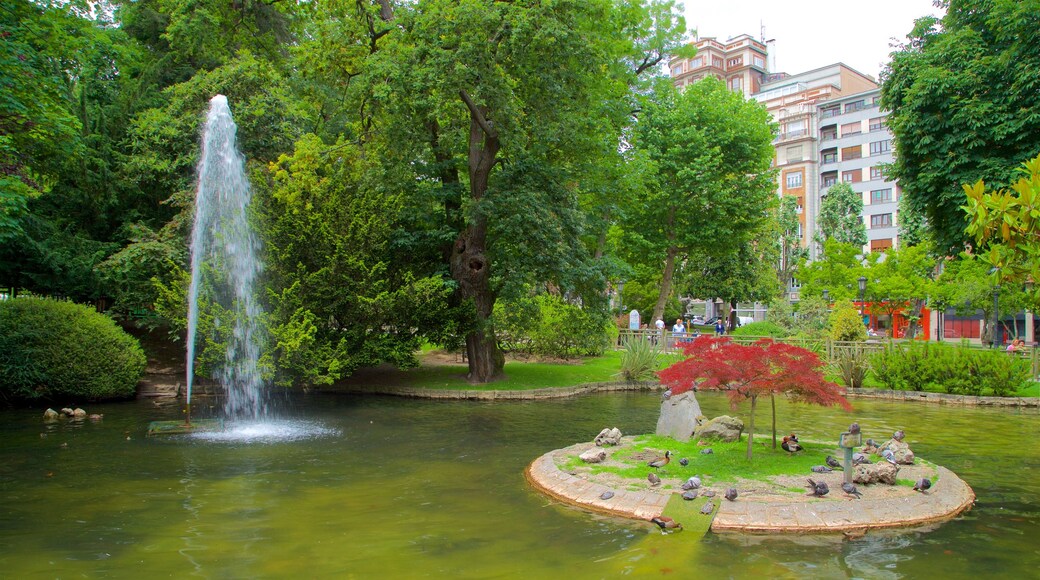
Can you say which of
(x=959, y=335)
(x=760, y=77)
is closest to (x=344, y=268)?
(x=959, y=335)

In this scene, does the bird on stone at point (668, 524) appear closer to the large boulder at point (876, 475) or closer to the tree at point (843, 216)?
the large boulder at point (876, 475)

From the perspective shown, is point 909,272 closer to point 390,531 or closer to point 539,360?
point 539,360

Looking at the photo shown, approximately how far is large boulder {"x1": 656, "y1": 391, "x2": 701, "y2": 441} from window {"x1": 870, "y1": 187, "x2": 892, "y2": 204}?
6111 cm

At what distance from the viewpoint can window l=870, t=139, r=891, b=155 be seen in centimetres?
6456

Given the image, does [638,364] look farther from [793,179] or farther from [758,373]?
[793,179]

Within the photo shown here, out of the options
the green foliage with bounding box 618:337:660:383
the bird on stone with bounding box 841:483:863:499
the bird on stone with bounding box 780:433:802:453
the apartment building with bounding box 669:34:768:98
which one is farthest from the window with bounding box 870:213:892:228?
the bird on stone with bounding box 841:483:863:499

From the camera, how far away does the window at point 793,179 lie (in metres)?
73.1

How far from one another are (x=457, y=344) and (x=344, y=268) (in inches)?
188

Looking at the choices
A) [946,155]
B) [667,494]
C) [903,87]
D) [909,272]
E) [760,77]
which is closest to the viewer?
[667,494]

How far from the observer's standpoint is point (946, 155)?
20.9m

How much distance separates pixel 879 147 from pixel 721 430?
2504 inches

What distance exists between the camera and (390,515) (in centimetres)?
920

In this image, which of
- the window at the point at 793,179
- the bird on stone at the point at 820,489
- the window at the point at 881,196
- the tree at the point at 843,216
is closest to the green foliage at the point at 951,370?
the bird on stone at the point at 820,489

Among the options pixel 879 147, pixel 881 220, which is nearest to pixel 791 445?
pixel 881 220
